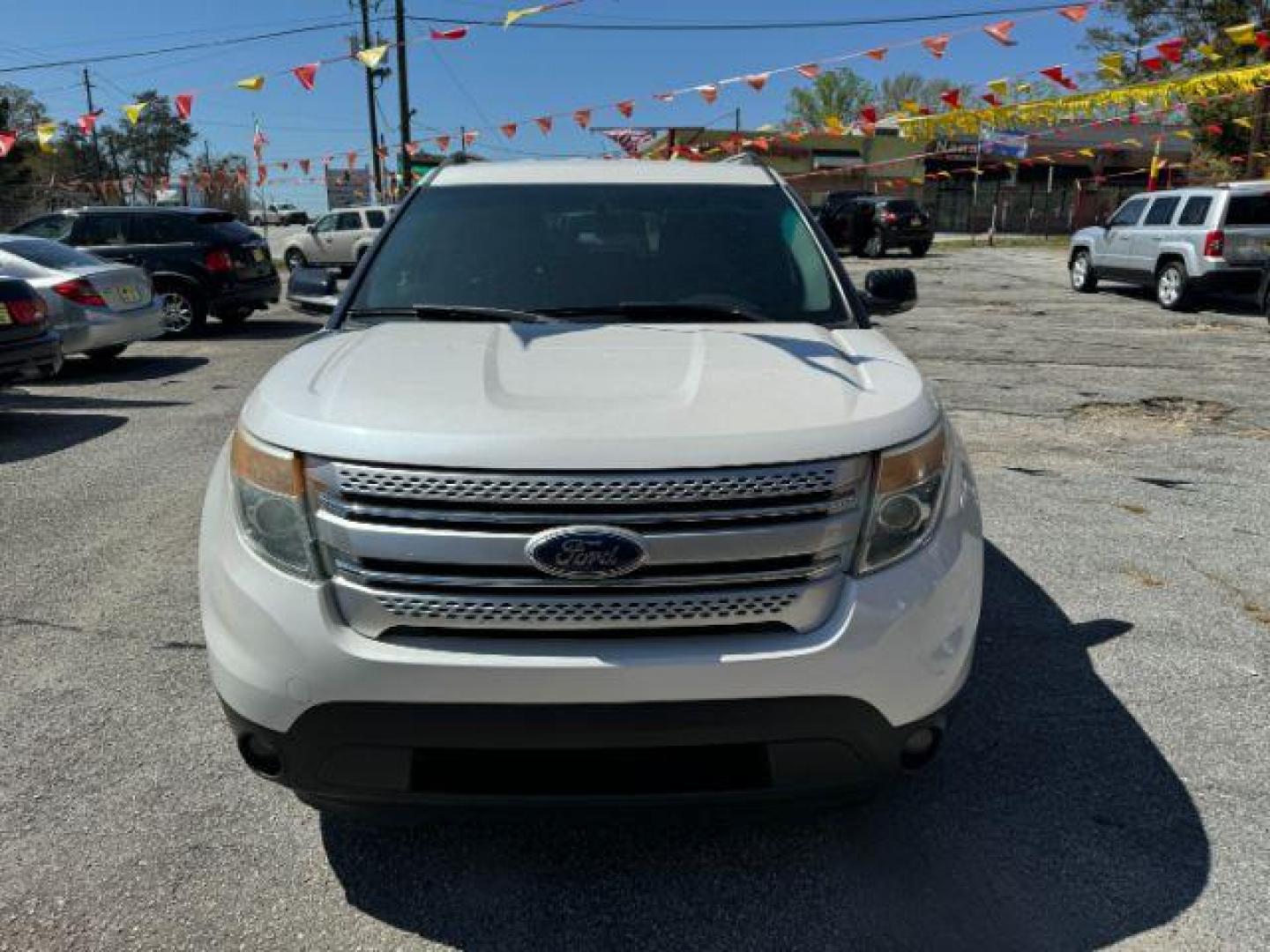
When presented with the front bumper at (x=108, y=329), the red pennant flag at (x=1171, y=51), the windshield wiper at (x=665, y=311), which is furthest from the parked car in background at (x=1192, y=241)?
the front bumper at (x=108, y=329)

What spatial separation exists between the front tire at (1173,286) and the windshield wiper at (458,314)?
47.2 ft

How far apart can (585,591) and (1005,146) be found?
157 ft

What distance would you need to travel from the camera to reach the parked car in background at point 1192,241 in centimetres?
1376

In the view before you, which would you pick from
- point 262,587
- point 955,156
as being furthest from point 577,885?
point 955,156

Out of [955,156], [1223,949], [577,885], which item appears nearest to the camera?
[1223,949]

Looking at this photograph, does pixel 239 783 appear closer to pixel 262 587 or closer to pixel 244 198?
pixel 262 587

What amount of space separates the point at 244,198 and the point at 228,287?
5031 cm

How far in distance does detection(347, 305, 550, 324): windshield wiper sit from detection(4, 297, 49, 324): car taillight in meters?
5.98

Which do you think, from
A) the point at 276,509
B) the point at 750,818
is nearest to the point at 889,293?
the point at 750,818

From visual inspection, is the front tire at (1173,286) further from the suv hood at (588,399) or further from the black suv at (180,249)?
the suv hood at (588,399)

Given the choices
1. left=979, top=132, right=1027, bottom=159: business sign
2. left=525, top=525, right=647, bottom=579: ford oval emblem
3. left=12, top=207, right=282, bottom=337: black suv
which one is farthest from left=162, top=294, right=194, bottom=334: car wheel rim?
left=979, top=132, right=1027, bottom=159: business sign

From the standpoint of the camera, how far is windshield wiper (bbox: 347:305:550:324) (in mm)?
3061

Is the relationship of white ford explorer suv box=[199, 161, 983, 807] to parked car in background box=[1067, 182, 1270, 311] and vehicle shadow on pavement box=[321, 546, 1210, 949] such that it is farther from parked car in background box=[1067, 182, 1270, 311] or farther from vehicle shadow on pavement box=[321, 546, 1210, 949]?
parked car in background box=[1067, 182, 1270, 311]

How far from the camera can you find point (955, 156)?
154 feet
